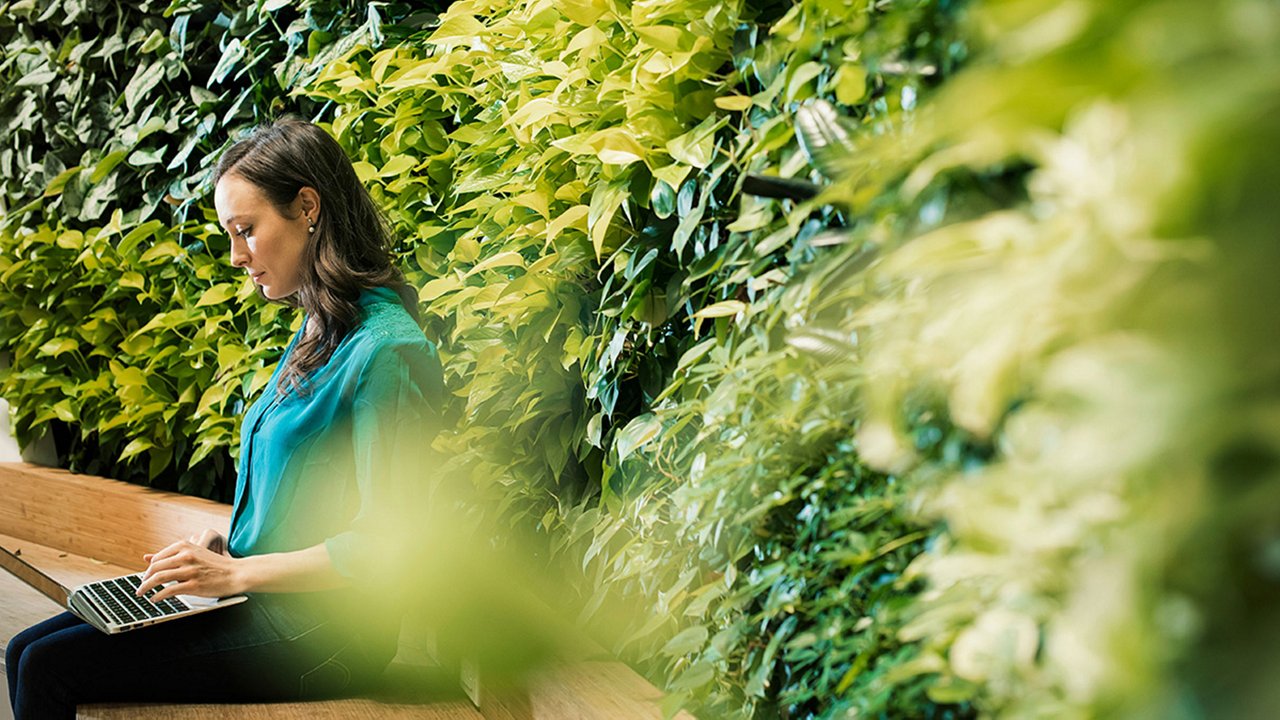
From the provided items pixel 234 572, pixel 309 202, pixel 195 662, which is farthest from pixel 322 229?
pixel 195 662

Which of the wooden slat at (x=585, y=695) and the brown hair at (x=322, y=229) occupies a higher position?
the brown hair at (x=322, y=229)

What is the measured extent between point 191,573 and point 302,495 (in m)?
0.20

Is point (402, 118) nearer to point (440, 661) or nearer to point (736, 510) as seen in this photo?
point (440, 661)

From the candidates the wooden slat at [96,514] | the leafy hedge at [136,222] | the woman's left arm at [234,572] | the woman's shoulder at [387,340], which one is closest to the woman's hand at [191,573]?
the woman's left arm at [234,572]

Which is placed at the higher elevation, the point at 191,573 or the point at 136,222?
the point at 191,573

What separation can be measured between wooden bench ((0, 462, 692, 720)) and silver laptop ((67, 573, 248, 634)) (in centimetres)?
12

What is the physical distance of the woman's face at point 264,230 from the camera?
1771mm

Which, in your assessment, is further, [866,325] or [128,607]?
[128,607]

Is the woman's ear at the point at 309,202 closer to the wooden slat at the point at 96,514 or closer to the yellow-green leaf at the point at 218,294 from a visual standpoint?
the yellow-green leaf at the point at 218,294

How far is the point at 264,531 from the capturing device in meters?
1.71

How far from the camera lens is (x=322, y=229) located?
180 cm

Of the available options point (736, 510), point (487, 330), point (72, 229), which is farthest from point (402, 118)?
point (72, 229)

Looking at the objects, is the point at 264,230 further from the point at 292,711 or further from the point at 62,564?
the point at 62,564

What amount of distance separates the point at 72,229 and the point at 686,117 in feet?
9.09
